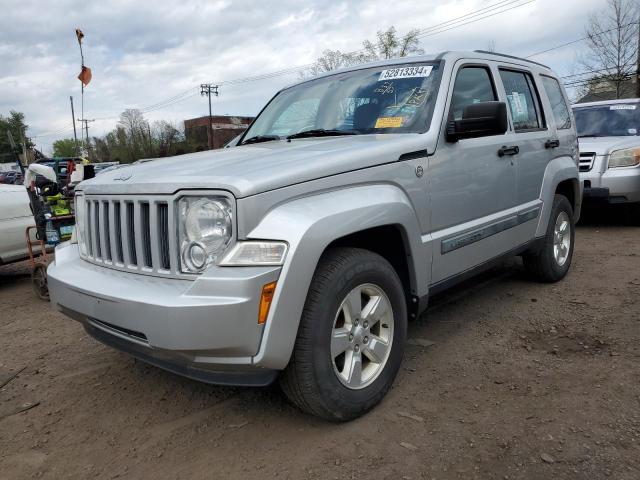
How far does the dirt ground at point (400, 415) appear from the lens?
7.63 feet

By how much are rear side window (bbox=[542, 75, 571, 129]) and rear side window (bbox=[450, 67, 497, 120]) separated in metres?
1.10

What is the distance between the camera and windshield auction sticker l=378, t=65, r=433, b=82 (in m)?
3.37

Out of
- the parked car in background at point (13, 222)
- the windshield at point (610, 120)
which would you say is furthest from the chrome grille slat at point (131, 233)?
the windshield at point (610, 120)

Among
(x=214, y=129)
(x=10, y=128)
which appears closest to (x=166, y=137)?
(x=214, y=129)

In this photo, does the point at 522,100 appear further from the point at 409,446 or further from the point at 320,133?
the point at 409,446

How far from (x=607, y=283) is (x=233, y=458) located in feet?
12.8

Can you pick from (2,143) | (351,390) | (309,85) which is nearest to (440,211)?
(351,390)

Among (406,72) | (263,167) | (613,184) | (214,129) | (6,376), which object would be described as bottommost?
(6,376)

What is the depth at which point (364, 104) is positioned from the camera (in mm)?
3420

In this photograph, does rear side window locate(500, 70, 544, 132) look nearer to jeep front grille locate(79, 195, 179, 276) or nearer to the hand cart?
jeep front grille locate(79, 195, 179, 276)

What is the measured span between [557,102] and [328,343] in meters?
3.69

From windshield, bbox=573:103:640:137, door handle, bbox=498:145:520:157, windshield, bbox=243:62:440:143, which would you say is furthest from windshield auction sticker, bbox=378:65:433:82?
windshield, bbox=573:103:640:137

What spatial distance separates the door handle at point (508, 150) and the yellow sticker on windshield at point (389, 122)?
35.0 inches

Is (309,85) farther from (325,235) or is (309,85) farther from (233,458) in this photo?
(233,458)
